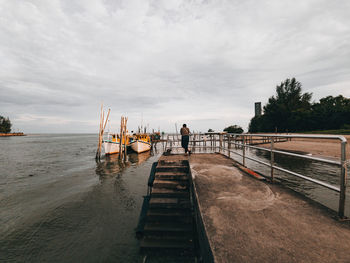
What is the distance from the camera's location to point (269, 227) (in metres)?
2.22

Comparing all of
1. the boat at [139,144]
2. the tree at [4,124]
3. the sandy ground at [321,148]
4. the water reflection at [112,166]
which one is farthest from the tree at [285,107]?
the tree at [4,124]

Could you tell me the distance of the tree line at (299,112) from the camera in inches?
1408

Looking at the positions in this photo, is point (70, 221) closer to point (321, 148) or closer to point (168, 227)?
point (168, 227)

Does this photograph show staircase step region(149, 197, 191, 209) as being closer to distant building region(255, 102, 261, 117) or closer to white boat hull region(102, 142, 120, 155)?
white boat hull region(102, 142, 120, 155)

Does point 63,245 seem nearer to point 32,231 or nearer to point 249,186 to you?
point 32,231

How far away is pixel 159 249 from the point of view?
143 inches

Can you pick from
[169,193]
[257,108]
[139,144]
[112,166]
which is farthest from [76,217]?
[257,108]

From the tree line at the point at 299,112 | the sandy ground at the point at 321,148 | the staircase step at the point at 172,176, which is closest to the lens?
the staircase step at the point at 172,176

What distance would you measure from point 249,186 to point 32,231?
7481mm

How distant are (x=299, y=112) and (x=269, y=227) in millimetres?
52509

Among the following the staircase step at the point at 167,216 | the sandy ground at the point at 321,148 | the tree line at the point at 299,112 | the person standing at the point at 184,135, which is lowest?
the staircase step at the point at 167,216

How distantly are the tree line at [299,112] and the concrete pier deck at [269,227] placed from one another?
38332 millimetres

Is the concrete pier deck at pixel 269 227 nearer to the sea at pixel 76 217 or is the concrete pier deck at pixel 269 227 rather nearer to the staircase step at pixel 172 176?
the staircase step at pixel 172 176

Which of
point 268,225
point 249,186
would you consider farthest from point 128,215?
point 268,225
